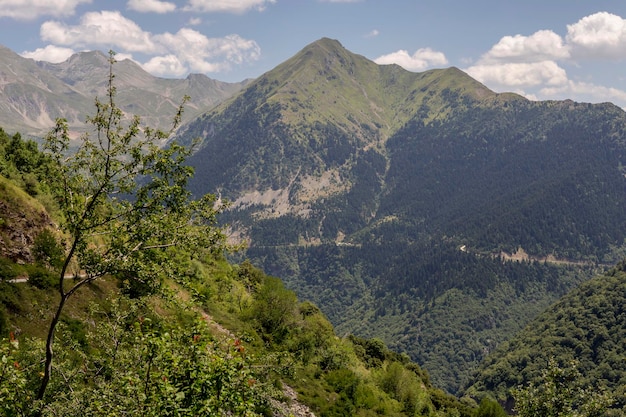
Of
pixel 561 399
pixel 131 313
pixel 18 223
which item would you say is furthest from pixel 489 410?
pixel 18 223

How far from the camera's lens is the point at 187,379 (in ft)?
47.4

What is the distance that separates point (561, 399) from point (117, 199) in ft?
88.1

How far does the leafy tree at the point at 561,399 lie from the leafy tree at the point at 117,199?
22.5 m

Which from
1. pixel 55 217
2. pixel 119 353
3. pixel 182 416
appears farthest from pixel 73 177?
pixel 55 217

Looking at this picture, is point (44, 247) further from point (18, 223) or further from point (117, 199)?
point (117, 199)

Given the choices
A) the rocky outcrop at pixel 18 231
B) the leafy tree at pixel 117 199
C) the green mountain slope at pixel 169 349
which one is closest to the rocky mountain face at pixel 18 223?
the rocky outcrop at pixel 18 231

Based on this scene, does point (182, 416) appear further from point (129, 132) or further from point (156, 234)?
point (129, 132)

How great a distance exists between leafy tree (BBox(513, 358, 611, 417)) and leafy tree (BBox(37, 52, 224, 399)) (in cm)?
2250

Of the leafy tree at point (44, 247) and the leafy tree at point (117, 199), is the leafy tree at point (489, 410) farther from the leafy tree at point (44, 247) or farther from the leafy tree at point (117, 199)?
the leafy tree at point (117, 199)

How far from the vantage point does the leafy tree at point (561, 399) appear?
80.6 ft

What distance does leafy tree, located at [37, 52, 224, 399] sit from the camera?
15883mm

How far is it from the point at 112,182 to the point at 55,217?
1158 inches

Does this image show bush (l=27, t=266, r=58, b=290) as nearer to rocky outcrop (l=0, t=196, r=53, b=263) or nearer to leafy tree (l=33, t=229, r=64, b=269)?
leafy tree (l=33, t=229, r=64, b=269)

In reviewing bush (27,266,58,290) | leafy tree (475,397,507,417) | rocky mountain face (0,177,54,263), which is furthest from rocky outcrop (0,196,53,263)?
leafy tree (475,397,507,417)
